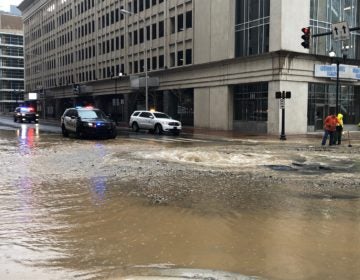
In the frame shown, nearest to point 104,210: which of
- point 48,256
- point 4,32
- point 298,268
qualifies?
point 48,256

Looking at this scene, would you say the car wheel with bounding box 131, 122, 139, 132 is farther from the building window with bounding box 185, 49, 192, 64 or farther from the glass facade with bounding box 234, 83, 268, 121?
the building window with bounding box 185, 49, 192, 64

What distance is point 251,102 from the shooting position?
124 ft

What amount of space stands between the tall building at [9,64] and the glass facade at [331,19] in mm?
112793

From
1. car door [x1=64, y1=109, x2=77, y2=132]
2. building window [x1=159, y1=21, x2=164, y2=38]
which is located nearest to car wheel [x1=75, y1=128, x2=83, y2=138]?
car door [x1=64, y1=109, x2=77, y2=132]

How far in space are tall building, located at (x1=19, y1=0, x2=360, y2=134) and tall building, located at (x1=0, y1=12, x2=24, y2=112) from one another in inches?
3234

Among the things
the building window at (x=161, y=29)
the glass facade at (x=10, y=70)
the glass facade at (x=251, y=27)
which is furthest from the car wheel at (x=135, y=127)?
the glass facade at (x=10, y=70)

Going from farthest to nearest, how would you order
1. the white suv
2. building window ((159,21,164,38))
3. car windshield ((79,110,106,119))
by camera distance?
building window ((159,21,164,38)) → the white suv → car windshield ((79,110,106,119))

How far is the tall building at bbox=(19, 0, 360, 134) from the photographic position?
34.7 m

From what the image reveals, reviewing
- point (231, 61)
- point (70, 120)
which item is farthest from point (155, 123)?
point (231, 61)

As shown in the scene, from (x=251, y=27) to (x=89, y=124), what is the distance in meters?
18.5

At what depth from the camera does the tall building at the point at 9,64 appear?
5379 inches

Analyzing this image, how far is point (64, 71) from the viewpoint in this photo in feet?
265

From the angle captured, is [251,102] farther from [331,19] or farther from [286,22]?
[331,19]

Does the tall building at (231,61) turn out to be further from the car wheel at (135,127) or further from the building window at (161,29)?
the car wheel at (135,127)
